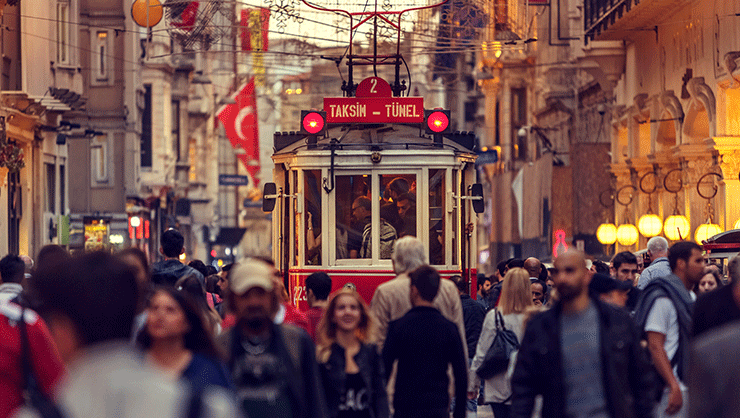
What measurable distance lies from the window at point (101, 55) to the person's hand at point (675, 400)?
3299cm

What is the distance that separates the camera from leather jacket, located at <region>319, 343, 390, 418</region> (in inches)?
257

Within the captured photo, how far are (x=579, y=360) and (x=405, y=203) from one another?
8.12 metres

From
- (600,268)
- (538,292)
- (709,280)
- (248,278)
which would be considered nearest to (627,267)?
(538,292)

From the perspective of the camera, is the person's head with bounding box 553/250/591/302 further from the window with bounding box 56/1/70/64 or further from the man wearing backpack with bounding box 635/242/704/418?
the window with bounding box 56/1/70/64

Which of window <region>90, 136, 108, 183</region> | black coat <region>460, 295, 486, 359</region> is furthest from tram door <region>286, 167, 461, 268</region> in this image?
window <region>90, 136, 108, 183</region>

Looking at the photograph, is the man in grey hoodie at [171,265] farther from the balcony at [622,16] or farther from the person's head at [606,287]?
the balcony at [622,16]

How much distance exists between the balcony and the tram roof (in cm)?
1059

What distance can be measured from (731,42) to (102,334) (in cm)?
1866

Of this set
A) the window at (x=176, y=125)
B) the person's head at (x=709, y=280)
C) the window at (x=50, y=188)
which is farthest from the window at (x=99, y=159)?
the person's head at (x=709, y=280)

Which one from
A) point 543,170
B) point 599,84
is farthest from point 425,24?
point 543,170

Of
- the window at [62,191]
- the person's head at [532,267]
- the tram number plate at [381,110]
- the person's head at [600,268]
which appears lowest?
the person's head at [600,268]

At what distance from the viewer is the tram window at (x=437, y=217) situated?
1400 centimetres

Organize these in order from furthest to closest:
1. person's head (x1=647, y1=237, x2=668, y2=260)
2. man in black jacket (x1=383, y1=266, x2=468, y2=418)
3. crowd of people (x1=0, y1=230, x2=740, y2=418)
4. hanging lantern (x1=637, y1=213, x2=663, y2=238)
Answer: hanging lantern (x1=637, y1=213, x2=663, y2=238) < person's head (x1=647, y1=237, x2=668, y2=260) < man in black jacket (x1=383, y1=266, x2=468, y2=418) < crowd of people (x1=0, y1=230, x2=740, y2=418)

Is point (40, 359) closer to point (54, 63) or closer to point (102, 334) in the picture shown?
point (102, 334)
